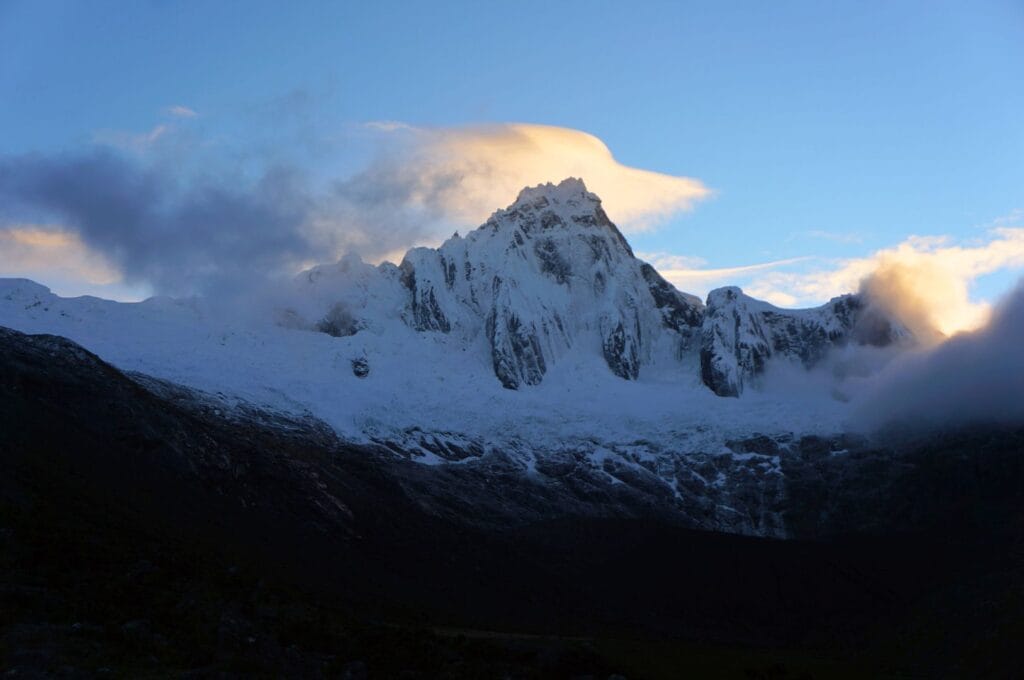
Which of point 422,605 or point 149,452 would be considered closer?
point 422,605

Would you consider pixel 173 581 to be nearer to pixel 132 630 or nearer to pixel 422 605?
pixel 132 630

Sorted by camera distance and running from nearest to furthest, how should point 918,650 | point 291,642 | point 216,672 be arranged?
point 216,672, point 291,642, point 918,650

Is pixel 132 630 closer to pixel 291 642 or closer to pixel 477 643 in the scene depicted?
pixel 291 642

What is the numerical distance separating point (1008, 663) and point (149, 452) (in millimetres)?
129743

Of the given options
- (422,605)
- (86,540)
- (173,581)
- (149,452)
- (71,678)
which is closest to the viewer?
(71,678)

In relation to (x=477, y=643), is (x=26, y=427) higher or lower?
higher

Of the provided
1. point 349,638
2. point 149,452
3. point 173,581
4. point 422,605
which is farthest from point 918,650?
point 149,452

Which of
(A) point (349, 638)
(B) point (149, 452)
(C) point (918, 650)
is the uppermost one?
(B) point (149, 452)

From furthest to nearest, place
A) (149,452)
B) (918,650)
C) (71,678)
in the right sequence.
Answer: (149,452) < (918,650) < (71,678)

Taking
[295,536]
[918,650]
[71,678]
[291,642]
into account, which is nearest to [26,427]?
[295,536]

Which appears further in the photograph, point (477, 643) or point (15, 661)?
point (477, 643)

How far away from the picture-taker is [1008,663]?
5261 inches

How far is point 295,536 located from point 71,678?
405ft

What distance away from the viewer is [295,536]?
19850cm
